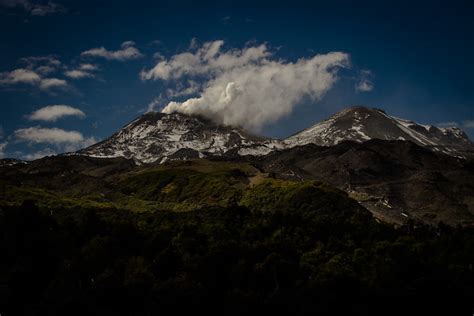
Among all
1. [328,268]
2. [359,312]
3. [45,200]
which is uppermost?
[45,200]

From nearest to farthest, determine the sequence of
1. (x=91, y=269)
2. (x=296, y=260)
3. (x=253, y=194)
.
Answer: (x=91, y=269) → (x=296, y=260) → (x=253, y=194)

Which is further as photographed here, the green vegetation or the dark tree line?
the green vegetation

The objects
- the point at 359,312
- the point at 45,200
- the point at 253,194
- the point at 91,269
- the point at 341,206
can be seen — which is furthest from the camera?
the point at 253,194

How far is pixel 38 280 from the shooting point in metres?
65.8

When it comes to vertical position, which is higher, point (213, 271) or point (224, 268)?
point (224, 268)

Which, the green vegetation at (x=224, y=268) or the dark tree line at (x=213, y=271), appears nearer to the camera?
the dark tree line at (x=213, y=271)

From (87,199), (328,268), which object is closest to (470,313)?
(328,268)

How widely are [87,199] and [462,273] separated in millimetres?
114360

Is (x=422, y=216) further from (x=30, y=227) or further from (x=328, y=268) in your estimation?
(x=30, y=227)

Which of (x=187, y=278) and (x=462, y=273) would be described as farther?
(x=462, y=273)

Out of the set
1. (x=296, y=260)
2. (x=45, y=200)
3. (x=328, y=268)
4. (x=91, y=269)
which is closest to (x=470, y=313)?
(x=328, y=268)

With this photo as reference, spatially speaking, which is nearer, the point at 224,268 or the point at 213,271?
the point at 213,271

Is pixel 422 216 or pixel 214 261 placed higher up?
pixel 422 216

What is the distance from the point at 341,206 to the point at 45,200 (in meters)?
78.1
